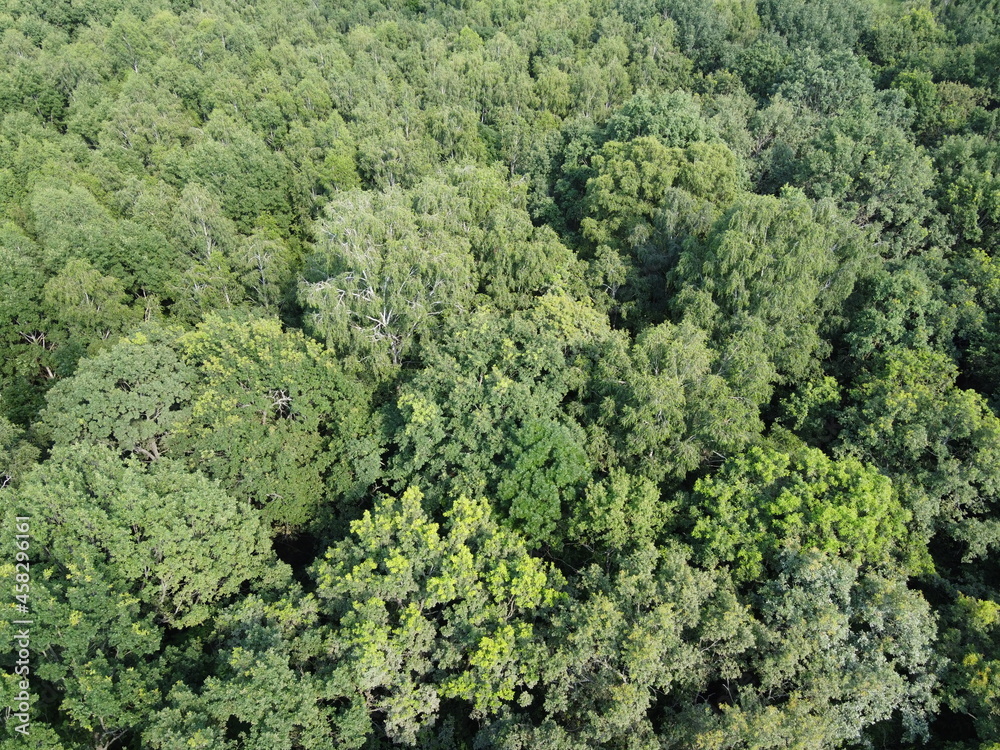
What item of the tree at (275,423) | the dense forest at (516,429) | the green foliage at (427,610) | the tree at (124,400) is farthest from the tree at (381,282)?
the green foliage at (427,610)

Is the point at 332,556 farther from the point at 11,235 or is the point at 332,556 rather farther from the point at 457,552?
the point at 11,235

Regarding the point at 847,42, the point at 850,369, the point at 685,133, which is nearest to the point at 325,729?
the point at 850,369

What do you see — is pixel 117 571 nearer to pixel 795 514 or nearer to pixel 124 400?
pixel 124 400

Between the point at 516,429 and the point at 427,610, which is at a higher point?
the point at 516,429
